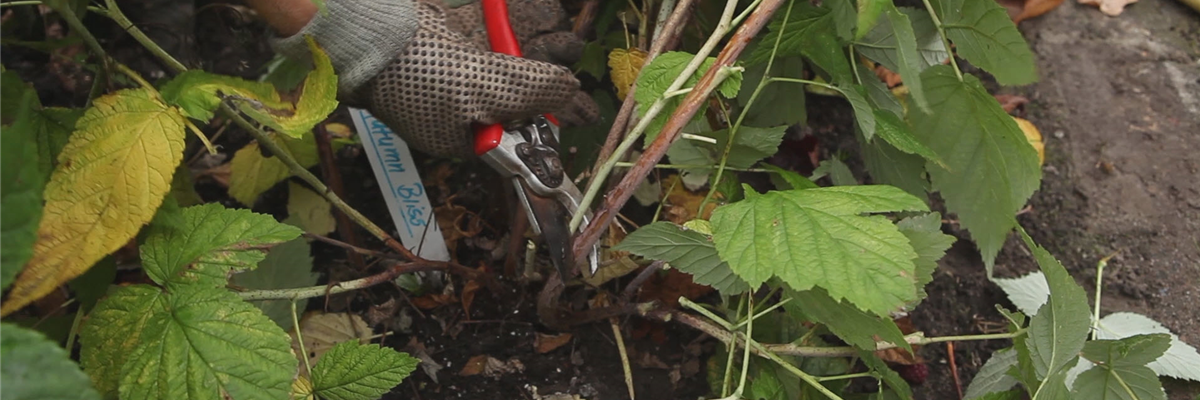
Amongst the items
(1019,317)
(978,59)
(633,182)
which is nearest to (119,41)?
(633,182)

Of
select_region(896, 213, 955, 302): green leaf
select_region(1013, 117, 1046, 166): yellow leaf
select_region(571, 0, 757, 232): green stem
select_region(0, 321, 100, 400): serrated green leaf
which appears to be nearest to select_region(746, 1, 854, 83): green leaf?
select_region(571, 0, 757, 232): green stem

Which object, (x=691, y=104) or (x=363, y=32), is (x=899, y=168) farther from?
(x=363, y=32)

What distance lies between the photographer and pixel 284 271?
4.00 ft

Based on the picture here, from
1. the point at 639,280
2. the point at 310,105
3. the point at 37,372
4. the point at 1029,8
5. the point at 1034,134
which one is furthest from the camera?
the point at 1029,8

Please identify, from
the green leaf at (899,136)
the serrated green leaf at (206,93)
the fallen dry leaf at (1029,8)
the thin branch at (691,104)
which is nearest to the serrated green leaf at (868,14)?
the thin branch at (691,104)

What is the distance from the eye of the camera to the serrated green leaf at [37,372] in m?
0.57

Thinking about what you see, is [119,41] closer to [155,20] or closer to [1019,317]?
[155,20]

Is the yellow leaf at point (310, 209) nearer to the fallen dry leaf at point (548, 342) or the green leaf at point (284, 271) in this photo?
the green leaf at point (284, 271)

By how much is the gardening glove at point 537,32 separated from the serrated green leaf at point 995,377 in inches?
26.6

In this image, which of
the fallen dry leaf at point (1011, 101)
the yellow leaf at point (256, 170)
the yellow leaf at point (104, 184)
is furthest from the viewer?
the fallen dry leaf at point (1011, 101)

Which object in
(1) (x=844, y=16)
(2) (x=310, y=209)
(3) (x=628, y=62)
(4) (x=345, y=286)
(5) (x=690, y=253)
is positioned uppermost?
(1) (x=844, y=16)

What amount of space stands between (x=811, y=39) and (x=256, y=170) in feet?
2.97

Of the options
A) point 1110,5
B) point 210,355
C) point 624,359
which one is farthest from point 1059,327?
point 1110,5

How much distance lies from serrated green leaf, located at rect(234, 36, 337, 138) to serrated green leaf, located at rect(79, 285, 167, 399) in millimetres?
218
